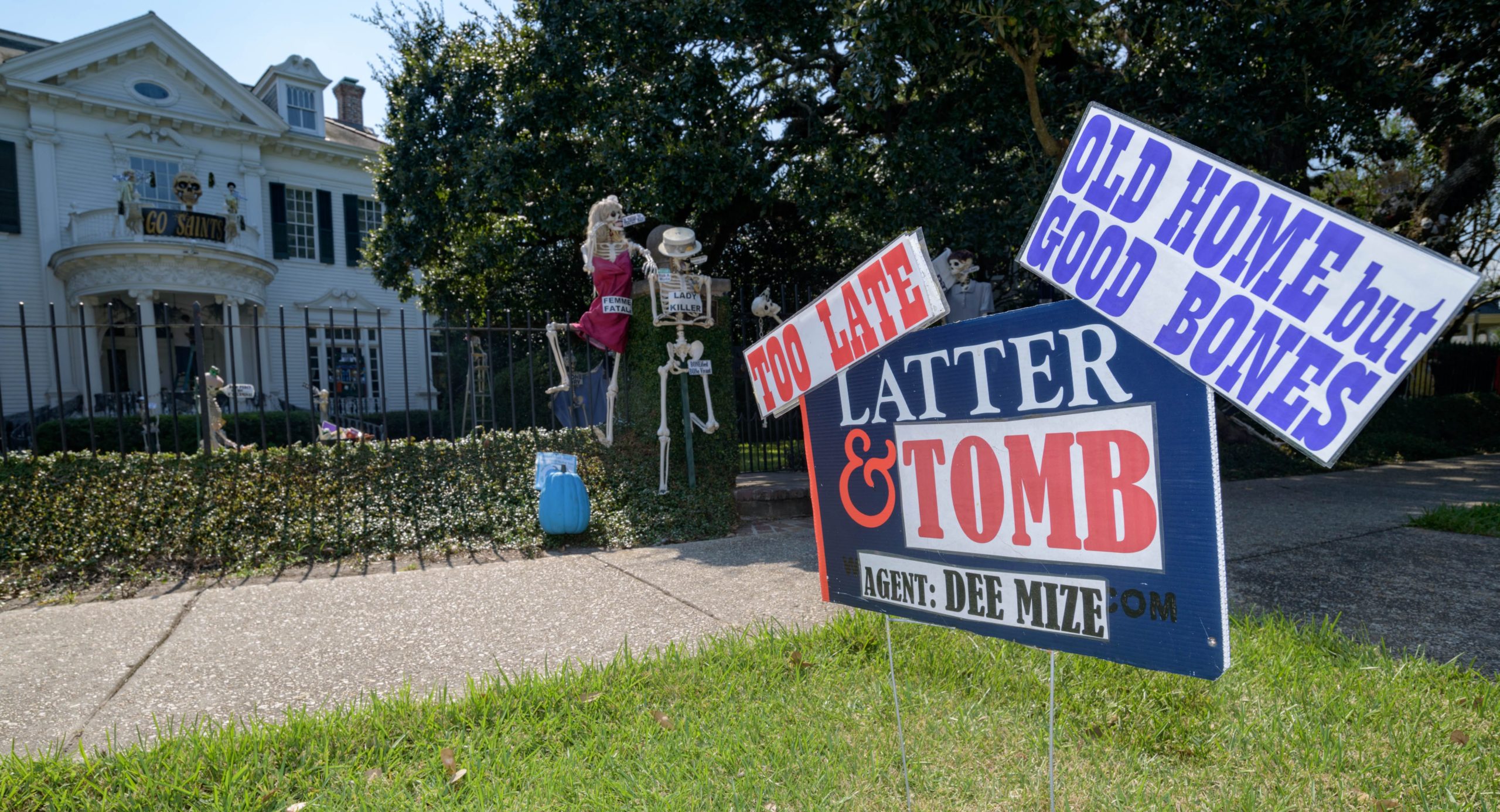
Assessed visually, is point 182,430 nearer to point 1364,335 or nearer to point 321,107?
point 321,107

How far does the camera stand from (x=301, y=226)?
2066 cm

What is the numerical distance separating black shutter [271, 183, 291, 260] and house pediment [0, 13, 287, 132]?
151 centimetres

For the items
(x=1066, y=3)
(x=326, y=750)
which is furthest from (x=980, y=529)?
(x=1066, y=3)

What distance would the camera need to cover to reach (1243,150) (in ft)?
24.1

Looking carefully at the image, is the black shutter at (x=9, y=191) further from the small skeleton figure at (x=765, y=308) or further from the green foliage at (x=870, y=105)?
the small skeleton figure at (x=765, y=308)

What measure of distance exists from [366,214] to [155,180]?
4746 mm

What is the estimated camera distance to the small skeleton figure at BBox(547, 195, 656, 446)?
627 cm

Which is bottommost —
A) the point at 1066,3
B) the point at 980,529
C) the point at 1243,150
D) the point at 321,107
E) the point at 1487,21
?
Result: the point at 980,529

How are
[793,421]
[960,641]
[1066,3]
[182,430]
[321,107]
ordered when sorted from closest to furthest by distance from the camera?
[960,641]
[1066,3]
[793,421]
[182,430]
[321,107]

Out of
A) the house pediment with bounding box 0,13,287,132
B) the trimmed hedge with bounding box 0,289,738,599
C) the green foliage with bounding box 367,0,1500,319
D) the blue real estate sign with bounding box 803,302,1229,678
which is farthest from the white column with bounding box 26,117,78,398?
the blue real estate sign with bounding box 803,302,1229,678

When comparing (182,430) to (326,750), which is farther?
(182,430)

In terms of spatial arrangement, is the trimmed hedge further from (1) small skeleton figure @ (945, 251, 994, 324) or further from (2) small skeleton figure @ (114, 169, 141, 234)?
(2) small skeleton figure @ (114, 169, 141, 234)

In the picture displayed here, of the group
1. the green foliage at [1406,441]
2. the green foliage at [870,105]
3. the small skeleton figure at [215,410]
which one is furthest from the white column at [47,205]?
the green foliage at [1406,441]

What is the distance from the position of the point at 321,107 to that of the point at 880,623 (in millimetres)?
24055
